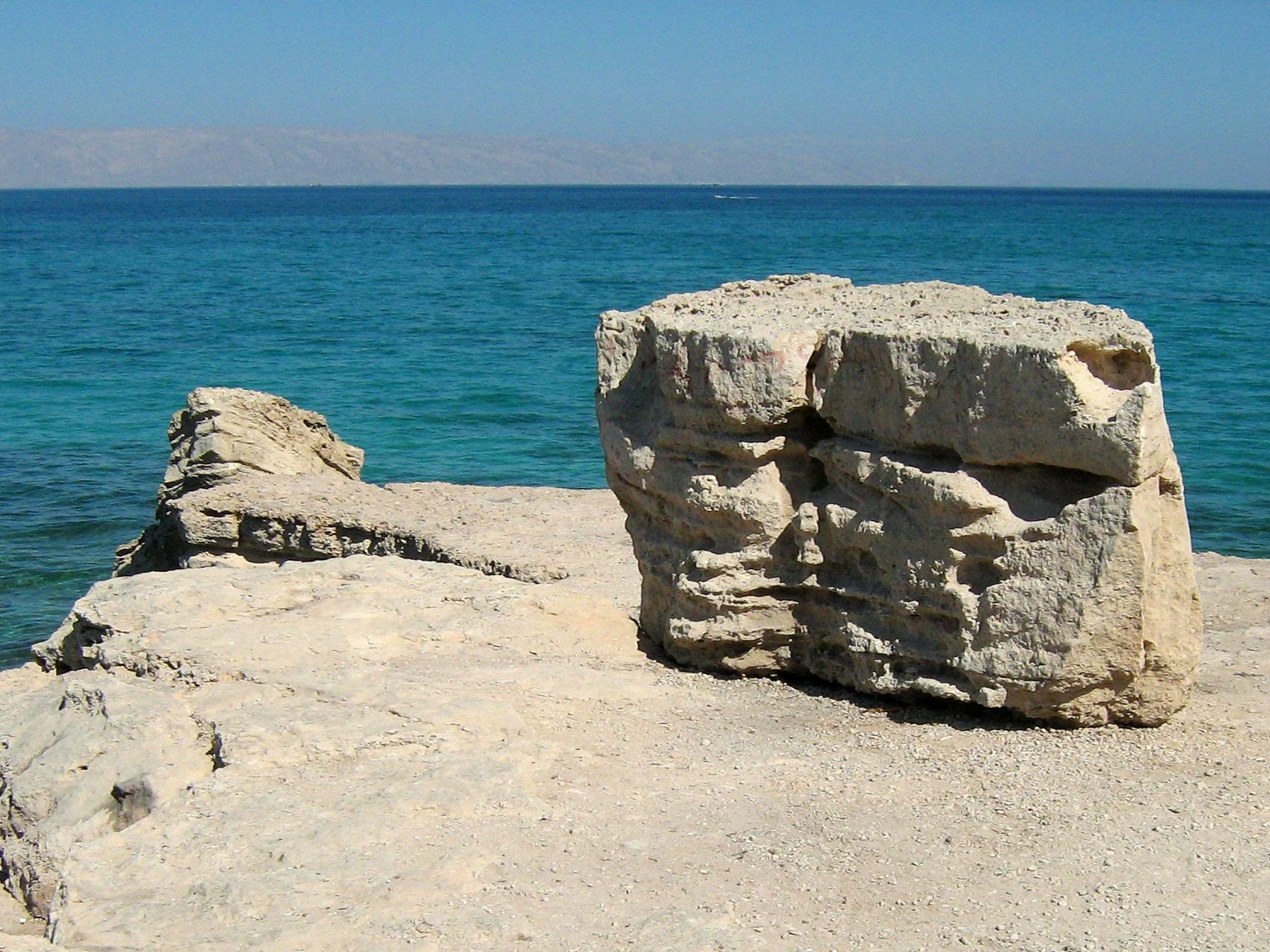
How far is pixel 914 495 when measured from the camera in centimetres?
641

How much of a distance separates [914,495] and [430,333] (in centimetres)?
2391

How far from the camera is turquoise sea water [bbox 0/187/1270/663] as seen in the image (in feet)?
53.7

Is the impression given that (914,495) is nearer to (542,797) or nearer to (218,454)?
(542,797)

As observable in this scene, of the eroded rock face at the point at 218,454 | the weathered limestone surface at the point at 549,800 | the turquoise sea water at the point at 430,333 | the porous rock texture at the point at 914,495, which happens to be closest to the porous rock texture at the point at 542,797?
the weathered limestone surface at the point at 549,800

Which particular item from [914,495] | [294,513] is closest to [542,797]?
[914,495]

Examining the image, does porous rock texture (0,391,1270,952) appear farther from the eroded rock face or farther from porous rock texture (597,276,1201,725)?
the eroded rock face

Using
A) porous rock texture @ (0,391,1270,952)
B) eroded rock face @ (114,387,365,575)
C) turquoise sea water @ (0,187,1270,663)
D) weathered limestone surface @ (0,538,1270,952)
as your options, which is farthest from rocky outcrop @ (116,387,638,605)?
weathered limestone surface @ (0,538,1270,952)

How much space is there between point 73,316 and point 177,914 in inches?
1204

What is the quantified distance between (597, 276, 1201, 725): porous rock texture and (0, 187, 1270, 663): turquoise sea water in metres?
7.17

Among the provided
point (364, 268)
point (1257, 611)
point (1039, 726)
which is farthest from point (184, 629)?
point (364, 268)

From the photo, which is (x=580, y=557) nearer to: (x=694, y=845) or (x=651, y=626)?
(x=651, y=626)

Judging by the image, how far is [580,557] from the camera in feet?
35.3

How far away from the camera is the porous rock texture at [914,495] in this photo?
5984 millimetres

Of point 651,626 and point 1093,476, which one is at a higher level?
point 1093,476
